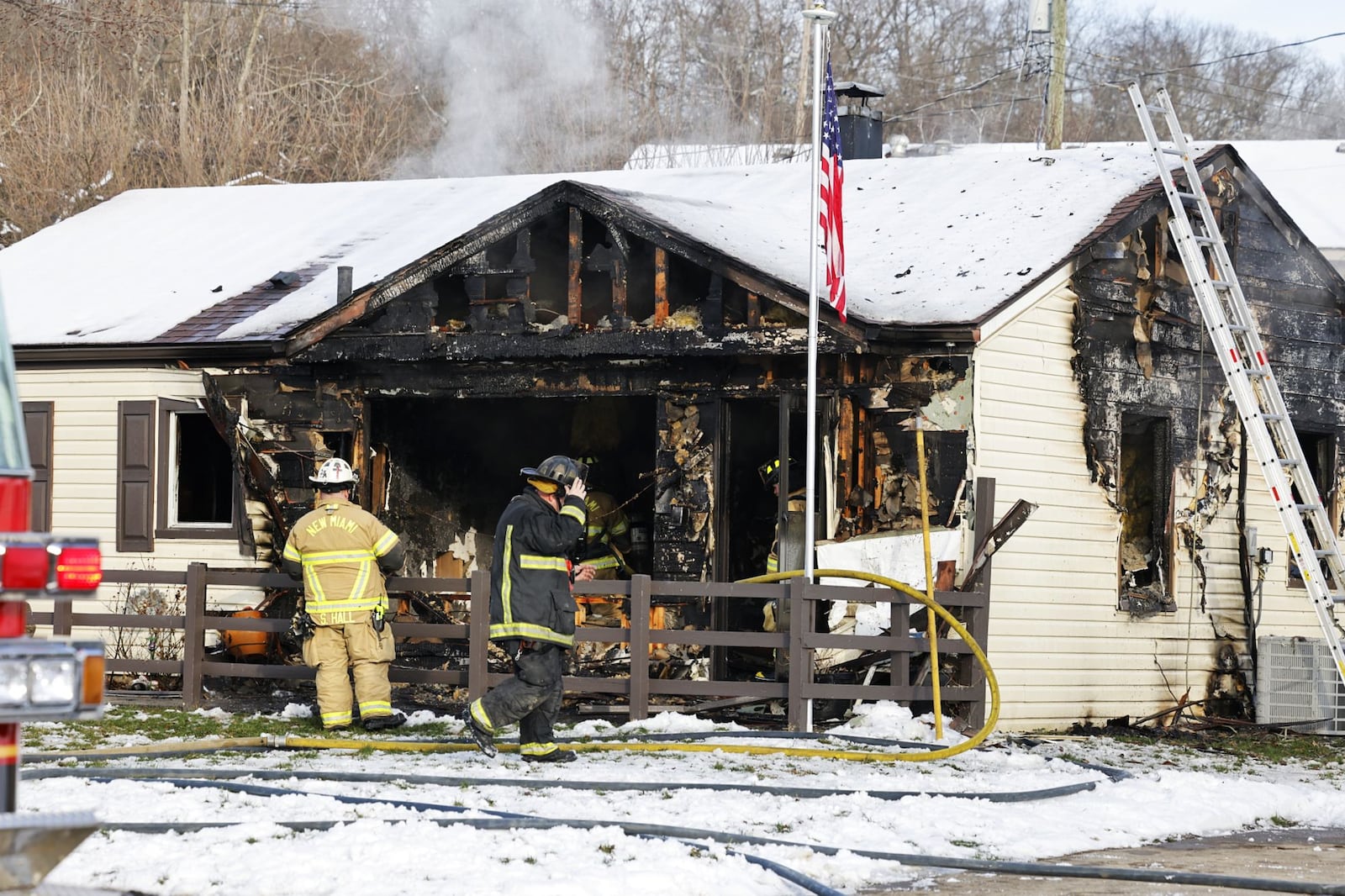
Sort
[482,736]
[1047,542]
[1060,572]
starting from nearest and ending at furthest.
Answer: [482,736], [1047,542], [1060,572]

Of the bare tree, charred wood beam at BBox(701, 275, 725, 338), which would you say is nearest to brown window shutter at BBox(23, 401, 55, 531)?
charred wood beam at BBox(701, 275, 725, 338)

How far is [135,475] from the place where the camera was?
1634cm

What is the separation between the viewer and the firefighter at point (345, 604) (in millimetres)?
11359

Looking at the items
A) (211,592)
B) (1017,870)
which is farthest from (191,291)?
(1017,870)

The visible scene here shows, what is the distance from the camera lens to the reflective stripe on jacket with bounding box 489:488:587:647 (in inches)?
400

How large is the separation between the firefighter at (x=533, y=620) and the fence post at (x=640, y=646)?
1.81 meters

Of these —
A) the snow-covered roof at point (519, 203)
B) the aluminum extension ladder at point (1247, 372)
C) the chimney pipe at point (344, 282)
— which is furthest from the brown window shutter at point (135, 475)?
the aluminum extension ladder at point (1247, 372)

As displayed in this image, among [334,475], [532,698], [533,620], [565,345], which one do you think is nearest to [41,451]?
[565,345]

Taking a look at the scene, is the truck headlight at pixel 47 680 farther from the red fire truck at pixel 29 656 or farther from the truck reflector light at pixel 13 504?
the truck reflector light at pixel 13 504

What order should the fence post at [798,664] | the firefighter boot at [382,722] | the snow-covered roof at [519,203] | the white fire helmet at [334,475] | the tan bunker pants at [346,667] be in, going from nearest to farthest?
the tan bunker pants at [346,667]
the firefighter boot at [382,722]
the white fire helmet at [334,475]
the fence post at [798,664]
the snow-covered roof at [519,203]

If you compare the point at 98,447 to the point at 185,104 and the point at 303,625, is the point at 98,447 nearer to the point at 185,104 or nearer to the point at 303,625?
the point at 303,625

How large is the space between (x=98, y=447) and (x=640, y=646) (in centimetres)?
694

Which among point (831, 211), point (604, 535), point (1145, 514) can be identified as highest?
point (831, 211)

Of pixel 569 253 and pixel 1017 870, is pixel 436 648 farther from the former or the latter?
pixel 1017 870
